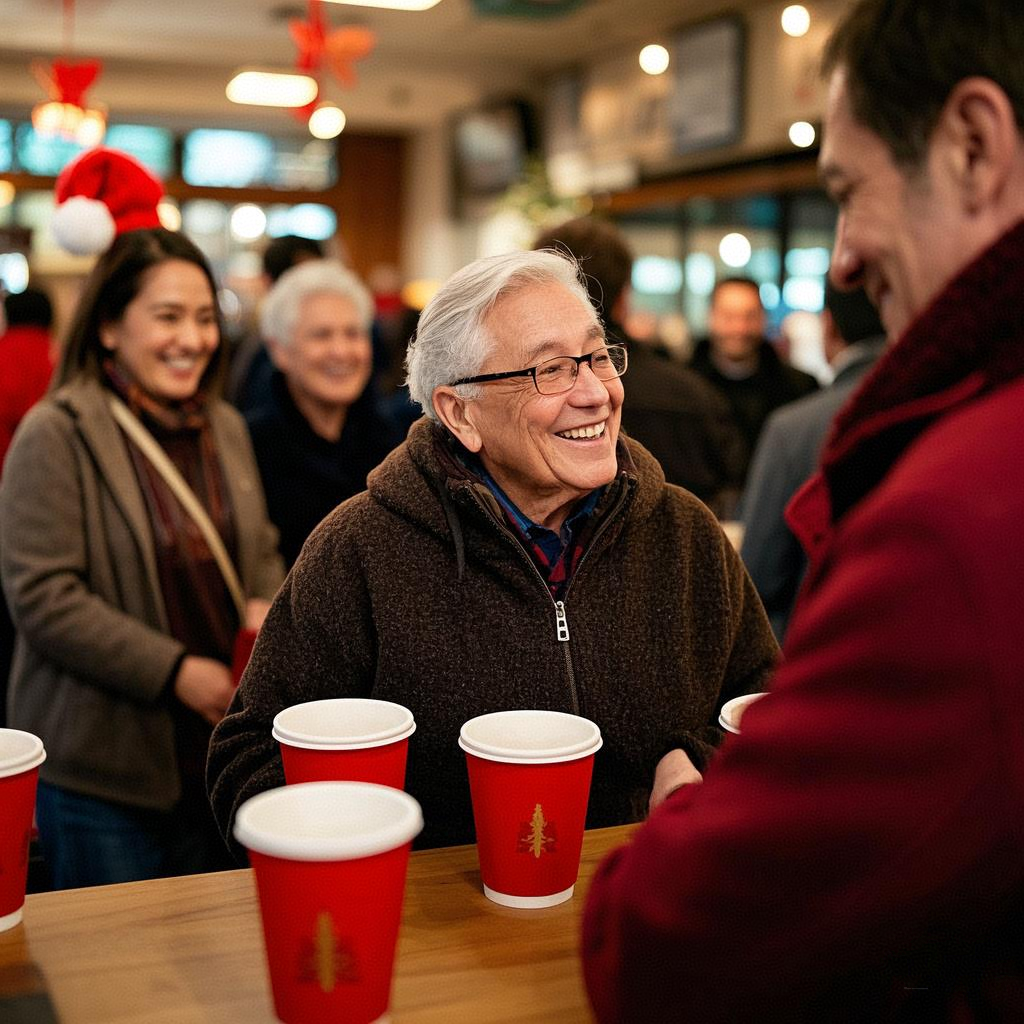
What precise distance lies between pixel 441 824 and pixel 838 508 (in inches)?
37.8

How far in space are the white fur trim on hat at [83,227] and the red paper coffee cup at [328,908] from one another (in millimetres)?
1976

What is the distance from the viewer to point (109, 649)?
236 centimetres

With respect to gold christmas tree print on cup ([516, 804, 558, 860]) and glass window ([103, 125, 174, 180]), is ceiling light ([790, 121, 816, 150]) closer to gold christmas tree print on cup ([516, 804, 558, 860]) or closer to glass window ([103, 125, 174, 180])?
glass window ([103, 125, 174, 180])

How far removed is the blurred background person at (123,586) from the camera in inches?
93.8

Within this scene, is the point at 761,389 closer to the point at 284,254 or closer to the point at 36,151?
the point at 284,254

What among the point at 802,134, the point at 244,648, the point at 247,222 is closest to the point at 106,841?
the point at 244,648

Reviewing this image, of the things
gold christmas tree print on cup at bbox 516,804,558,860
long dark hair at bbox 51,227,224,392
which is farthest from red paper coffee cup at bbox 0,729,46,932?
long dark hair at bbox 51,227,224,392

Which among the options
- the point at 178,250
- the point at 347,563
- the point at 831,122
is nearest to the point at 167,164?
the point at 178,250

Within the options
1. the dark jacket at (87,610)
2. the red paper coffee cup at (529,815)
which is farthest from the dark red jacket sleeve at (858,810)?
the dark jacket at (87,610)

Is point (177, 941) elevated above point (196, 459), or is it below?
below

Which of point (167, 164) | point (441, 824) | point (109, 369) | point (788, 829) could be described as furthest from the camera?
point (167, 164)

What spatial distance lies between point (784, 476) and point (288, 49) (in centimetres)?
887

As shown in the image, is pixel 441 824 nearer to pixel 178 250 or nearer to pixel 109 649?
pixel 109 649

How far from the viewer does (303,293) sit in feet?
11.5
